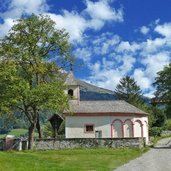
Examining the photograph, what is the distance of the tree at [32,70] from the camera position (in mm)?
42406

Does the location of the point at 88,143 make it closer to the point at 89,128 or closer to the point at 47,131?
the point at 89,128

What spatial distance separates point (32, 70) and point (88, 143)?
1031cm

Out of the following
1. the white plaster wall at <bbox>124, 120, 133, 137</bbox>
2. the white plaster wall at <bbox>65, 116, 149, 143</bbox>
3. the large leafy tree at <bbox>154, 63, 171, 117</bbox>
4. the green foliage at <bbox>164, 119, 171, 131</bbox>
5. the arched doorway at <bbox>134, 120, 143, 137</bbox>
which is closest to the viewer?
the white plaster wall at <bbox>65, 116, 149, 143</bbox>

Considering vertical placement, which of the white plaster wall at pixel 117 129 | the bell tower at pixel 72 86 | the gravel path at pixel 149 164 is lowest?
the gravel path at pixel 149 164

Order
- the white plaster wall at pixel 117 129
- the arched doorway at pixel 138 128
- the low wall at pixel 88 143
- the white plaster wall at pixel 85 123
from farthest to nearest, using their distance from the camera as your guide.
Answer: the arched doorway at pixel 138 128, the white plaster wall at pixel 117 129, the white plaster wall at pixel 85 123, the low wall at pixel 88 143

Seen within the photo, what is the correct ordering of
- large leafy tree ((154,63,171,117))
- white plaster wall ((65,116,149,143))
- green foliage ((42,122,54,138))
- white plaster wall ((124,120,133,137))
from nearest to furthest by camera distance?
white plaster wall ((65,116,149,143)), white plaster wall ((124,120,133,137)), green foliage ((42,122,54,138)), large leafy tree ((154,63,171,117))

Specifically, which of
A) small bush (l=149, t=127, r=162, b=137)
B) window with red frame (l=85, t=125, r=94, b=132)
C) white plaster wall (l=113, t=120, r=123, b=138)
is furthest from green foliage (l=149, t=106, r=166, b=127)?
window with red frame (l=85, t=125, r=94, b=132)

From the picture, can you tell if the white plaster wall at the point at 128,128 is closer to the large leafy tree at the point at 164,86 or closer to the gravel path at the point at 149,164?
the gravel path at the point at 149,164

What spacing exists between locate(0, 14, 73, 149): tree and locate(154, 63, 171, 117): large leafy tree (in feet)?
163

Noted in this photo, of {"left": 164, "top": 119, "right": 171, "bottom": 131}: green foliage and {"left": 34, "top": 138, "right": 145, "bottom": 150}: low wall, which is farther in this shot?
{"left": 164, "top": 119, "right": 171, "bottom": 131}: green foliage

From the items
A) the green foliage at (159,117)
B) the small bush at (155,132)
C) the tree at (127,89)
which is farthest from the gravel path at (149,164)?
the tree at (127,89)

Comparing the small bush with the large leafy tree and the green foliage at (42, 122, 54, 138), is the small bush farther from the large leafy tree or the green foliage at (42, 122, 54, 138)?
the large leafy tree

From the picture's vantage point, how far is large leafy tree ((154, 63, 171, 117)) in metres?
94.8

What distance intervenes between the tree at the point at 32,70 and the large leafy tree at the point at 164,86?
49.8 metres
